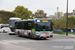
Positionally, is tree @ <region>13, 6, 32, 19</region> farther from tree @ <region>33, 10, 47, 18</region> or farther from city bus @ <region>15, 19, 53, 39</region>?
city bus @ <region>15, 19, 53, 39</region>

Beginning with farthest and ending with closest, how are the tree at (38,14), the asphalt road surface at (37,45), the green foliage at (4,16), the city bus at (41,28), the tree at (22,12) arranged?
the tree at (22,12) < the tree at (38,14) < the green foliage at (4,16) < the city bus at (41,28) < the asphalt road surface at (37,45)

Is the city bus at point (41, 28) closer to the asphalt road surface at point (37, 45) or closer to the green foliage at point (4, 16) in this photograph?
the asphalt road surface at point (37, 45)

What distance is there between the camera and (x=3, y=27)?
45219 mm

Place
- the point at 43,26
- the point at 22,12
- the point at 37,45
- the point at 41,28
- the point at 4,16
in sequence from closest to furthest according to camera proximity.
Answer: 1. the point at 37,45
2. the point at 41,28
3. the point at 43,26
4. the point at 4,16
5. the point at 22,12

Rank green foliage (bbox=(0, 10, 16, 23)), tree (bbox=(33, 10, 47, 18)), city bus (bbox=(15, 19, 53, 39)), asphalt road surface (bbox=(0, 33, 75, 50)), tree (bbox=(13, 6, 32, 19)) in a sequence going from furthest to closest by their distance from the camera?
tree (bbox=(13, 6, 32, 19)), tree (bbox=(33, 10, 47, 18)), green foliage (bbox=(0, 10, 16, 23)), city bus (bbox=(15, 19, 53, 39)), asphalt road surface (bbox=(0, 33, 75, 50))

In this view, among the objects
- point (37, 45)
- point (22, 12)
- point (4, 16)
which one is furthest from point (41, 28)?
point (22, 12)

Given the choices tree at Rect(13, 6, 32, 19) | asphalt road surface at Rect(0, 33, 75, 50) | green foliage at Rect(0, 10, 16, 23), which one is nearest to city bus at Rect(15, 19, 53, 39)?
asphalt road surface at Rect(0, 33, 75, 50)

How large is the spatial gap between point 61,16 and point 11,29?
27.7m

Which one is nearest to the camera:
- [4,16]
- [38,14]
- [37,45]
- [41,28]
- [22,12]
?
[37,45]

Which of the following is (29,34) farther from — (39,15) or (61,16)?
(39,15)

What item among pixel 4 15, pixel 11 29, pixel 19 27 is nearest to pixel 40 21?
pixel 19 27

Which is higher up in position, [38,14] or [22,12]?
[22,12]

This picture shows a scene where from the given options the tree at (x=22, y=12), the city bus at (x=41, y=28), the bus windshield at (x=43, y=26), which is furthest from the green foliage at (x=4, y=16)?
the bus windshield at (x=43, y=26)

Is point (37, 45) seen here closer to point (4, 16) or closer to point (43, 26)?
point (43, 26)
